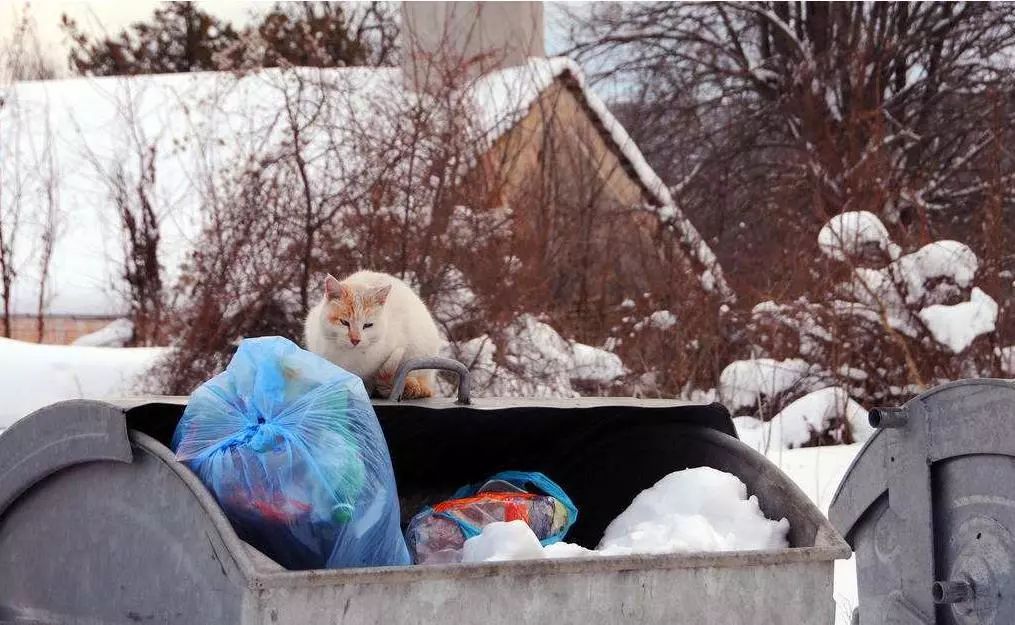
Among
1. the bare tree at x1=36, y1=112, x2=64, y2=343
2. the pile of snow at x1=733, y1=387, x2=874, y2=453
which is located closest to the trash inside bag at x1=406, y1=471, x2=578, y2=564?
the pile of snow at x1=733, y1=387, x2=874, y2=453

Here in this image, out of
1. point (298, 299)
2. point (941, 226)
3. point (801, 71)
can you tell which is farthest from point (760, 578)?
point (801, 71)

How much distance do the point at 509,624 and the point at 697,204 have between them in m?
15.0

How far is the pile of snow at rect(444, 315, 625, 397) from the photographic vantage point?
26.0ft

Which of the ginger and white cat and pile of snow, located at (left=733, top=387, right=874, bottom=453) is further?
pile of snow, located at (left=733, top=387, right=874, bottom=453)

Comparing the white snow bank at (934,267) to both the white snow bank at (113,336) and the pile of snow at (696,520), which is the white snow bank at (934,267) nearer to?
the pile of snow at (696,520)

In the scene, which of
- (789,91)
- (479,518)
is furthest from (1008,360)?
(789,91)

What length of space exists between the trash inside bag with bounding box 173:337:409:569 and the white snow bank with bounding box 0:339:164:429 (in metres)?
5.49

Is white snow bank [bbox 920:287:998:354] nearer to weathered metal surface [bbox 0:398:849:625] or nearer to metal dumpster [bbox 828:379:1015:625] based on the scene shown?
metal dumpster [bbox 828:379:1015:625]

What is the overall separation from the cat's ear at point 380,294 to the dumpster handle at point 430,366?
77cm

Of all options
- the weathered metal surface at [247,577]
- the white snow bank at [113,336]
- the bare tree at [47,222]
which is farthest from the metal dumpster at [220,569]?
the bare tree at [47,222]

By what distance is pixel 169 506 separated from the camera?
216cm

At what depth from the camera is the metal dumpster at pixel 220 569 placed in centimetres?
201

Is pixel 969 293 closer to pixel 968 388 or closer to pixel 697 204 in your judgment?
pixel 968 388

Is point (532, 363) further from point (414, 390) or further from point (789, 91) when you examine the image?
point (789, 91)
